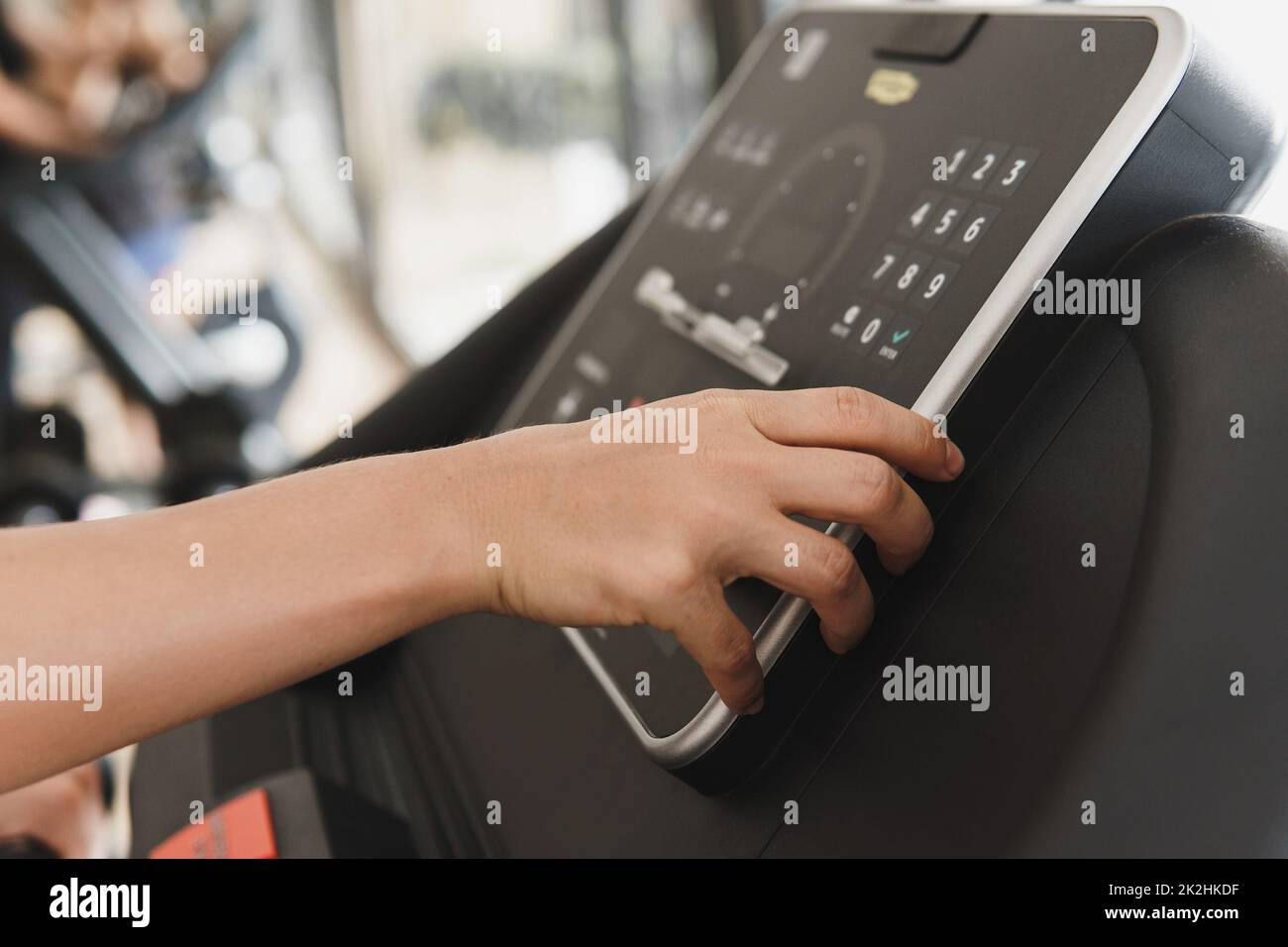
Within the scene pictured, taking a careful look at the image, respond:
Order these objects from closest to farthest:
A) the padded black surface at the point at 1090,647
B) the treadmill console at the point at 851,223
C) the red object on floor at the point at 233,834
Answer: the padded black surface at the point at 1090,647, the treadmill console at the point at 851,223, the red object on floor at the point at 233,834

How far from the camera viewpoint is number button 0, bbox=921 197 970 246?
20.9 inches

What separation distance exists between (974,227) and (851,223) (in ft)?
0.36

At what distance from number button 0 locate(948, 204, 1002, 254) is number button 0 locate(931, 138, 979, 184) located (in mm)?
41

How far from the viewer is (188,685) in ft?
1.65

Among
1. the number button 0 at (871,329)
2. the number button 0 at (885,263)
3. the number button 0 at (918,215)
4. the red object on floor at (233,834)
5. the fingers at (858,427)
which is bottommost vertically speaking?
the red object on floor at (233,834)

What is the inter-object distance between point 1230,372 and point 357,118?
11.7 ft

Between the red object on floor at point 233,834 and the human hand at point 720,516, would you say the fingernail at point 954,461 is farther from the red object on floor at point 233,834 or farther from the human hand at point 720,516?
the red object on floor at point 233,834

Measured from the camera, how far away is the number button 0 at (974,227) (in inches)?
19.9

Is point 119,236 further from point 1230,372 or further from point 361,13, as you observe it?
point 1230,372

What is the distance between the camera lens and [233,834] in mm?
626

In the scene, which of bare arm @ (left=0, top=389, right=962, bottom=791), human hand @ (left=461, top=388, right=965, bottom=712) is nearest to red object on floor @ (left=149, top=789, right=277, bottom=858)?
bare arm @ (left=0, top=389, right=962, bottom=791)

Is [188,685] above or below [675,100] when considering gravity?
below

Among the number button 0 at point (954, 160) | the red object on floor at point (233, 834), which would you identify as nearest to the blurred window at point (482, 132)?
the number button 0 at point (954, 160)
